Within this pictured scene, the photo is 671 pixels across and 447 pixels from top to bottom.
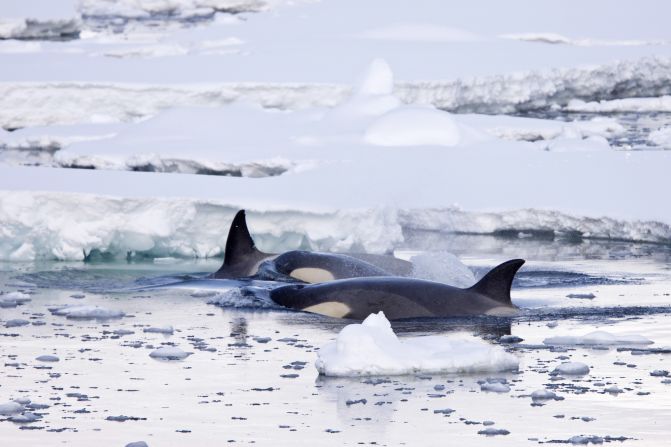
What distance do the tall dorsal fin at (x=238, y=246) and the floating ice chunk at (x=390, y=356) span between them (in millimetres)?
3398

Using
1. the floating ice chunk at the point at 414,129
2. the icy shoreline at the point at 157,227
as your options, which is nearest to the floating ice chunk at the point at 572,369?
the icy shoreline at the point at 157,227

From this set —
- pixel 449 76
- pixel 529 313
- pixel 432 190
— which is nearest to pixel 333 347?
pixel 529 313

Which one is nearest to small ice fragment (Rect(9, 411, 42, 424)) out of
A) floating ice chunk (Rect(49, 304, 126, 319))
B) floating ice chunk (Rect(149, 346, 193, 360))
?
floating ice chunk (Rect(149, 346, 193, 360))

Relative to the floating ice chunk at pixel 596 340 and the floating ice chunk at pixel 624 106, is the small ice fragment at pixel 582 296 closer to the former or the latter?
the floating ice chunk at pixel 596 340

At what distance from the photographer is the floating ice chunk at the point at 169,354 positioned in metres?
7.37

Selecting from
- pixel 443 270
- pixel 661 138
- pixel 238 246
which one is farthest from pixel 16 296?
pixel 661 138

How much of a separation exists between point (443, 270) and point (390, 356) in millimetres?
3593

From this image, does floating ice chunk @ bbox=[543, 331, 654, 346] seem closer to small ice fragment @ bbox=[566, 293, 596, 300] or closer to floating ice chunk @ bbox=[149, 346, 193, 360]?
small ice fragment @ bbox=[566, 293, 596, 300]

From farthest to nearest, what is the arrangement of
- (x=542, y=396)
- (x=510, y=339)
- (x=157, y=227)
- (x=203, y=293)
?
(x=157, y=227), (x=203, y=293), (x=510, y=339), (x=542, y=396)

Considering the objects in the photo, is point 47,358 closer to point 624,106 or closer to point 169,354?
point 169,354

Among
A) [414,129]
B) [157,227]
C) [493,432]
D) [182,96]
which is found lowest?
[493,432]

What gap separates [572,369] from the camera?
694 cm

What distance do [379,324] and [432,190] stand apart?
22.1 ft

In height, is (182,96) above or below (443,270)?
above
